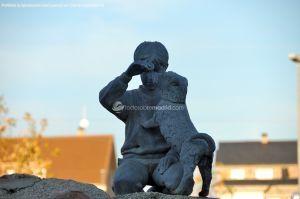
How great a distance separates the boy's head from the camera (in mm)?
7828

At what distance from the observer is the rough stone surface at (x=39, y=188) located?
6324mm

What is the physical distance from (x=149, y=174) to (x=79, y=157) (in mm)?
60920

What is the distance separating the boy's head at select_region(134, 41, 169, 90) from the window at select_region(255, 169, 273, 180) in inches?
3130

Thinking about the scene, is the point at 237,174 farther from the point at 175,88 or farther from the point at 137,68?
the point at 137,68

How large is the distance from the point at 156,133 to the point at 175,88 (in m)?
0.41

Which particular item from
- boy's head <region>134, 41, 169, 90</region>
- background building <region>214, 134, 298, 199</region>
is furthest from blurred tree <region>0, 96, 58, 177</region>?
background building <region>214, 134, 298, 199</region>

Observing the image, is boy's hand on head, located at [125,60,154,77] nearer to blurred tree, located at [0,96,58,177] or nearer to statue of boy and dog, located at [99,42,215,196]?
statue of boy and dog, located at [99,42,215,196]

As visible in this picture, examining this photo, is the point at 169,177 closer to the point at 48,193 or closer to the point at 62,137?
the point at 48,193

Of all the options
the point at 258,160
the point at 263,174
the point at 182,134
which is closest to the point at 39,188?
the point at 182,134

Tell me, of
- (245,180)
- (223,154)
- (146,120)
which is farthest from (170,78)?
(223,154)

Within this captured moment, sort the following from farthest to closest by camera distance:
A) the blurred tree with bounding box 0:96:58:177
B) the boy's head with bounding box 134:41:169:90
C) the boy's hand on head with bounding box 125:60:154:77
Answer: the blurred tree with bounding box 0:96:58:177
the boy's head with bounding box 134:41:169:90
the boy's hand on head with bounding box 125:60:154:77

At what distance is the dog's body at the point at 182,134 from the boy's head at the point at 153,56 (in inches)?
6.4

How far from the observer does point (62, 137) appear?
70.2 m

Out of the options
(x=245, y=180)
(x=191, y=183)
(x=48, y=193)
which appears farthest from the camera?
(x=245, y=180)
